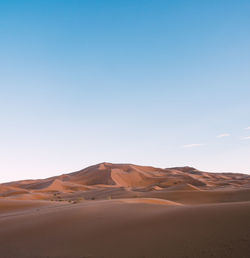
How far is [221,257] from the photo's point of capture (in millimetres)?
3652

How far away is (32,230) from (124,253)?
124 inches

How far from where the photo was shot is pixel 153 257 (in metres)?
3.99

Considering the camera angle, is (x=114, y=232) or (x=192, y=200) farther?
(x=192, y=200)

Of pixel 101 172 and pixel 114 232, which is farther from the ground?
pixel 101 172

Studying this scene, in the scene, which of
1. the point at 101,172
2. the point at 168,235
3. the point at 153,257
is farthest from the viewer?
the point at 101,172

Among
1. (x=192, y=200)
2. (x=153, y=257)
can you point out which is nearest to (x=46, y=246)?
(x=153, y=257)

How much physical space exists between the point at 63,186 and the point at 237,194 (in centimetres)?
3004

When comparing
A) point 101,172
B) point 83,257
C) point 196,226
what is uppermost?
point 101,172

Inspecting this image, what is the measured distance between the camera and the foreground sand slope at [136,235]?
4.09m

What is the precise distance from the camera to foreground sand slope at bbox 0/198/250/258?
4094 millimetres

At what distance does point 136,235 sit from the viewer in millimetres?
5016

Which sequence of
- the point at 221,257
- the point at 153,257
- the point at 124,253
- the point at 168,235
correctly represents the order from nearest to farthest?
the point at 221,257 < the point at 153,257 < the point at 124,253 < the point at 168,235

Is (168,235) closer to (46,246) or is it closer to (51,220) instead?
(46,246)

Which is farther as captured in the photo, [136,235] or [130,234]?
[130,234]
